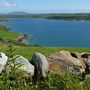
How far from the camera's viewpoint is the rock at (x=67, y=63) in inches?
579

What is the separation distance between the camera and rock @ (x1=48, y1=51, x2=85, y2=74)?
14.7 metres

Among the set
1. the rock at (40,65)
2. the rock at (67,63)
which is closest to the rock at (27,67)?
the rock at (40,65)

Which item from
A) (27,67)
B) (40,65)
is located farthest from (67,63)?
(27,67)

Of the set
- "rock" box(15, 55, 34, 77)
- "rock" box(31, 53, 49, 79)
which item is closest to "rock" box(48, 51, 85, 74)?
"rock" box(31, 53, 49, 79)

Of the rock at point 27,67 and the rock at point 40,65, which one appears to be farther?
the rock at point 40,65

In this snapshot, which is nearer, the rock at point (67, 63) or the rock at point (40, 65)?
the rock at point (40, 65)

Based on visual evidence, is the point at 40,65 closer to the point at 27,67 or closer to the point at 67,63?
the point at 27,67

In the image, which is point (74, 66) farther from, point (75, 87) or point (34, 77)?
point (75, 87)

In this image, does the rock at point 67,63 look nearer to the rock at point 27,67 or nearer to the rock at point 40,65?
the rock at point 40,65

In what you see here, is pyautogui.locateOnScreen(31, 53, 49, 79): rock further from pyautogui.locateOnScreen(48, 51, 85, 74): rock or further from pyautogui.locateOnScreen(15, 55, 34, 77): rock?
pyautogui.locateOnScreen(48, 51, 85, 74): rock

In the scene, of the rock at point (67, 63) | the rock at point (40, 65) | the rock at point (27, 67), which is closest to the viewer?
the rock at point (27, 67)

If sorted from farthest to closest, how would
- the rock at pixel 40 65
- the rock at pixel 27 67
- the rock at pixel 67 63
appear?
the rock at pixel 67 63, the rock at pixel 40 65, the rock at pixel 27 67

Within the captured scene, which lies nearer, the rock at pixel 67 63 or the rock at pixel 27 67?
the rock at pixel 27 67

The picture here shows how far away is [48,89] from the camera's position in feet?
30.4
